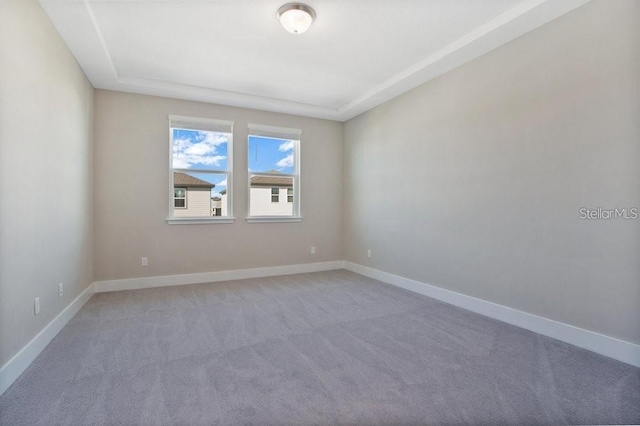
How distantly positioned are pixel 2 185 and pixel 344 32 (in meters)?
2.85

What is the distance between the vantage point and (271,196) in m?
4.89

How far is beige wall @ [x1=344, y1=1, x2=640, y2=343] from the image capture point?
2135 mm

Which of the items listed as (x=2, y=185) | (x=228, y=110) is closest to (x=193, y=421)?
(x=2, y=185)

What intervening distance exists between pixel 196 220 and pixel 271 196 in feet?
3.96

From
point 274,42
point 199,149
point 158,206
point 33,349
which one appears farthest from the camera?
point 199,149

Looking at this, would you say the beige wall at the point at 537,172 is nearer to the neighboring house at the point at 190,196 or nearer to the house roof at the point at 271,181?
the house roof at the point at 271,181

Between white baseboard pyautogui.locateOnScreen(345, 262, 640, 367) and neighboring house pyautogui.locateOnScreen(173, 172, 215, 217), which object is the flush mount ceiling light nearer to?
neighboring house pyautogui.locateOnScreen(173, 172, 215, 217)

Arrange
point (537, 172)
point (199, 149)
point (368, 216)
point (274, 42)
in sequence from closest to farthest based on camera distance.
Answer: point (537, 172) < point (274, 42) < point (199, 149) < point (368, 216)

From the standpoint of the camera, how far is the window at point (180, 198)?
4.27 m

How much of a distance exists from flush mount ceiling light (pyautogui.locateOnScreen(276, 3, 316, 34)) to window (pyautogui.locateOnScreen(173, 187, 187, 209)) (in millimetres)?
2740

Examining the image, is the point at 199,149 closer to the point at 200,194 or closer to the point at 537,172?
the point at 200,194

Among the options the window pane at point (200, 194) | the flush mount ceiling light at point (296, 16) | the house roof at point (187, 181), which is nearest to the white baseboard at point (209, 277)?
the window pane at point (200, 194)

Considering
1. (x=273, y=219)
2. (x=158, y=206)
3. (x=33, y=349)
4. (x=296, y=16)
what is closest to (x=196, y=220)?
(x=158, y=206)

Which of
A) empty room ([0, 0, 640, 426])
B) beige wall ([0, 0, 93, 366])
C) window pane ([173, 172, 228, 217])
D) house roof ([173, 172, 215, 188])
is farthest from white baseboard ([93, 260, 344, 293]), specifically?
house roof ([173, 172, 215, 188])
